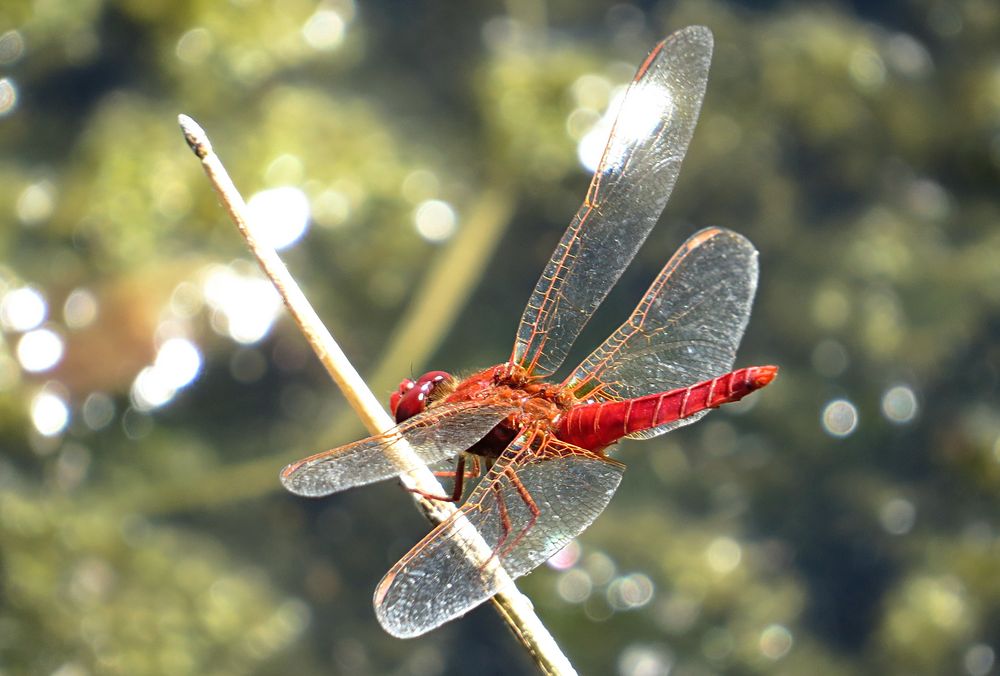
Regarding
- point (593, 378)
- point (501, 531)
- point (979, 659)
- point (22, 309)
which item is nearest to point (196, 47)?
point (22, 309)

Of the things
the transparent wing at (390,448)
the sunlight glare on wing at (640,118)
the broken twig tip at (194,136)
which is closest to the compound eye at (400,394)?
the transparent wing at (390,448)

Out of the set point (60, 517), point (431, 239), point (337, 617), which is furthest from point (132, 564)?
point (431, 239)

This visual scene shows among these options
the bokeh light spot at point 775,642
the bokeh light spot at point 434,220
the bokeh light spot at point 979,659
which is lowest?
the bokeh light spot at point 979,659

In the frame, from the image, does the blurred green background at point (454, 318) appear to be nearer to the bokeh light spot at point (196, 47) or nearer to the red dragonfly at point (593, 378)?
the bokeh light spot at point (196, 47)

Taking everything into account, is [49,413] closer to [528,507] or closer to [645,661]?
[645,661]

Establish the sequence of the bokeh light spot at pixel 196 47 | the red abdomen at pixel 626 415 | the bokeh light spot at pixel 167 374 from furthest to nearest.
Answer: the bokeh light spot at pixel 196 47 < the bokeh light spot at pixel 167 374 < the red abdomen at pixel 626 415

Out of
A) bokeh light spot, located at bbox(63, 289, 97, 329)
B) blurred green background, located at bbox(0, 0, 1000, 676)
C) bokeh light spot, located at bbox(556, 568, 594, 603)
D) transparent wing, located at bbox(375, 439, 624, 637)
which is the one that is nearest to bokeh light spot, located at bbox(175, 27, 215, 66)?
blurred green background, located at bbox(0, 0, 1000, 676)

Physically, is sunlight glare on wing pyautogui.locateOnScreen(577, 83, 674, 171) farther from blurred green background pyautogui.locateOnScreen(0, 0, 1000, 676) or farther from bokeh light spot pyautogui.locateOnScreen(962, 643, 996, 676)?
bokeh light spot pyautogui.locateOnScreen(962, 643, 996, 676)

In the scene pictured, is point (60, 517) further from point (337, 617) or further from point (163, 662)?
point (337, 617)
